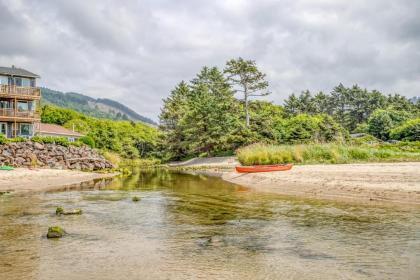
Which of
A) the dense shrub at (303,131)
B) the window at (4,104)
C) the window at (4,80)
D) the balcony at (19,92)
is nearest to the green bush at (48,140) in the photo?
the balcony at (19,92)

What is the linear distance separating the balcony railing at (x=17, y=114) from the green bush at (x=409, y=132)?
168 feet

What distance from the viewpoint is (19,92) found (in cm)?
4734

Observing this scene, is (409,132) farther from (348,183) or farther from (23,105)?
(23,105)

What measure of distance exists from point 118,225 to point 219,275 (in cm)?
614

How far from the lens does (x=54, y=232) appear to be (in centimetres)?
1102

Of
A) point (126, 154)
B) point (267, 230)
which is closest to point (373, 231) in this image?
point (267, 230)

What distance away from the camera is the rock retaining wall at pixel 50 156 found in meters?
36.8

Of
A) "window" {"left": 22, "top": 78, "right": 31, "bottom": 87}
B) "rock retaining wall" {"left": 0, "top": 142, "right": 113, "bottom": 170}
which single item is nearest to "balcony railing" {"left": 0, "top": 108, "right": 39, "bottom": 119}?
"window" {"left": 22, "top": 78, "right": 31, "bottom": 87}

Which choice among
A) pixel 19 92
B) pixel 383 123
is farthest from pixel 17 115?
pixel 383 123

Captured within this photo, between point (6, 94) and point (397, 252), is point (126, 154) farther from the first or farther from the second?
point (397, 252)

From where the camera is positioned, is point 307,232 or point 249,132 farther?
point 249,132

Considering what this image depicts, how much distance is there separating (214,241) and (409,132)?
2211 inches

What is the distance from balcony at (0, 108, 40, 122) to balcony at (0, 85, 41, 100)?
70.3 inches

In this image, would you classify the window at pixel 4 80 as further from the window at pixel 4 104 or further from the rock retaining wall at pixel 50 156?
the rock retaining wall at pixel 50 156
